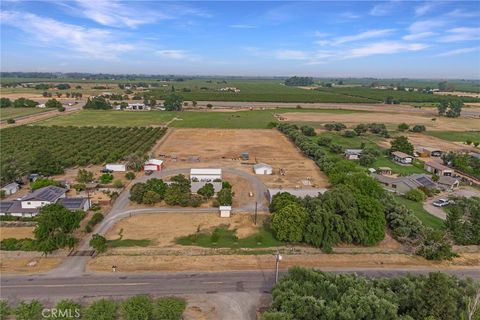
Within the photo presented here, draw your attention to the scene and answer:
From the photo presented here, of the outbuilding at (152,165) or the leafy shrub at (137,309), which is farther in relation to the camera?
the outbuilding at (152,165)

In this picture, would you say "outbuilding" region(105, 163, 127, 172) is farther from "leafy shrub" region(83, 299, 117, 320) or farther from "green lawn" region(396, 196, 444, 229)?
"green lawn" region(396, 196, 444, 229)

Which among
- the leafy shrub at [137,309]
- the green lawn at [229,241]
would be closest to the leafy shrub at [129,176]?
the green lawn at [229,241]

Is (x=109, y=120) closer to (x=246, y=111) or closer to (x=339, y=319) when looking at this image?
(x=246, y=111)

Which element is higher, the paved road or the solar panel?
the solar panel

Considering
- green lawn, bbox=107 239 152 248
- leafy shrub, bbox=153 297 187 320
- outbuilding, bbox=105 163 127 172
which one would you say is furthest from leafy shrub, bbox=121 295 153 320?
outbuilding, bbox=105 163 127 172

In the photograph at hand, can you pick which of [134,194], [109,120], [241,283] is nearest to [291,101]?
[109,120]

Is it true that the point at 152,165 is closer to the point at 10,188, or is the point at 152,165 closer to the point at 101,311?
the point at 10,188

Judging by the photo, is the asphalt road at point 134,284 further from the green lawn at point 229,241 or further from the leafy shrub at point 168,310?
the green lawn at point 229,241
